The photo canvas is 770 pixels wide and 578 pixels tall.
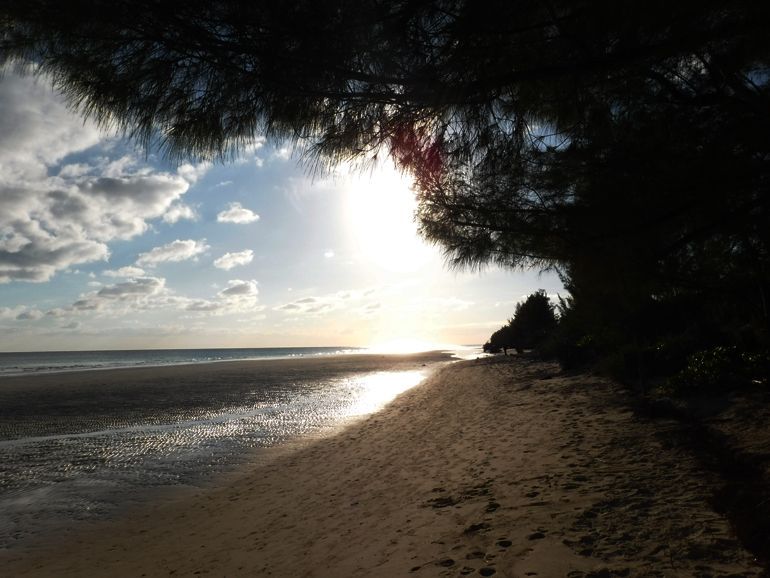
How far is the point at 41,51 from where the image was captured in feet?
10.9

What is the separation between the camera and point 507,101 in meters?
4.44

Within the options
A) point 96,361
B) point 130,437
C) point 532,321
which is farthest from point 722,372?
point 96,361

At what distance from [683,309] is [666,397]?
5.44 meters

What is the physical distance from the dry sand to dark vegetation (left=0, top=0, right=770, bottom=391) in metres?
2.11

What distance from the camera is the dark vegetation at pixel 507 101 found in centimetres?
328

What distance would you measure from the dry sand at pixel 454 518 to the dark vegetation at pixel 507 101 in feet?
6.94

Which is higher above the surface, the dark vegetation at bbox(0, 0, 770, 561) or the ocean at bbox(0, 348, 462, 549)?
the dark vegetation at bbox(0, 0, 770, 561)

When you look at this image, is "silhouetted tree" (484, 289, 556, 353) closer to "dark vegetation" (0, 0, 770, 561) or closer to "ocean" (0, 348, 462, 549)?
"ocean" (0, 348, 462, 549)

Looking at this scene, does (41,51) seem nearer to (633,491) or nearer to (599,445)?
(633,491)

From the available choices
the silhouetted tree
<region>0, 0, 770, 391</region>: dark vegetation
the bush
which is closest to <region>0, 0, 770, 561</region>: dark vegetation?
<region>0, 0, 770, 391</region>: dark vegetation

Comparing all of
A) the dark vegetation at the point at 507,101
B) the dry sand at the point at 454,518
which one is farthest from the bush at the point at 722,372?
the dark vegetation at the point at 507,101

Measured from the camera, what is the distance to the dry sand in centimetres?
335

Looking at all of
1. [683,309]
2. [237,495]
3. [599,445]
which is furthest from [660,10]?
[683,309]

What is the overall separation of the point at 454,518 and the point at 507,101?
12.9 ft
